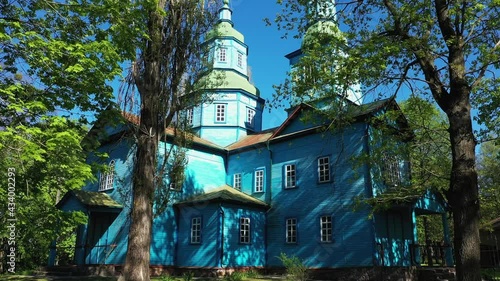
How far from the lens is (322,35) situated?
1150 centimetres

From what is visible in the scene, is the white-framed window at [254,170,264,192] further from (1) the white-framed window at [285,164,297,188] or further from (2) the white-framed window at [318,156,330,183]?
(2) the white-framed window at [318,156,330,183]

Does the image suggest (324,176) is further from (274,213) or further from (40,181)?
(40,181)

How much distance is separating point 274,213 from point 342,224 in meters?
4.23

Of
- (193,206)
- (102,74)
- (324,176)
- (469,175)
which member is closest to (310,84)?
(469,175)

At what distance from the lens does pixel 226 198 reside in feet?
60.3

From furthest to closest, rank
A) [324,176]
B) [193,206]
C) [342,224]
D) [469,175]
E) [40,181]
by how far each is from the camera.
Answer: [193,206] < [324,176] < [342,224] < [40,181] < [469,175]

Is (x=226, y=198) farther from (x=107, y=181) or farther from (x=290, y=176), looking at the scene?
(x=107, y=181)

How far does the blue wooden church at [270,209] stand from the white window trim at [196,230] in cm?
5

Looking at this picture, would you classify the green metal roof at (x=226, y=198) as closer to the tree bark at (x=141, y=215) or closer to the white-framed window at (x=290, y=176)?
the white-framed window at (x=290, y=176)

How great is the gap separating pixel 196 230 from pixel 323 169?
274 inches

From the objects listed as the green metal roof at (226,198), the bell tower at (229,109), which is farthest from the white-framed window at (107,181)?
the bell tower at (229,109)

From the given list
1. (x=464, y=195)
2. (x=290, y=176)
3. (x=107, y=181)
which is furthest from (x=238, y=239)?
(x=464, y=195)

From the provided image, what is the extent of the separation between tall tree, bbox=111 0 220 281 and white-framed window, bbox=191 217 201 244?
710 centimetres

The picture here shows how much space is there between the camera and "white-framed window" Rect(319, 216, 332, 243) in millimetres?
16948
